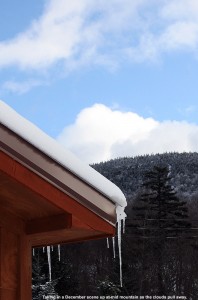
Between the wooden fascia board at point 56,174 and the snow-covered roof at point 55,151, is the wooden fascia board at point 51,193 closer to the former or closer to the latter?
the wooden fascia board at point 56,174

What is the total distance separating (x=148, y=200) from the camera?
37656 mm

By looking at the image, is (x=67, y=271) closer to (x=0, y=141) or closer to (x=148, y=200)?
(x=148, y=200)

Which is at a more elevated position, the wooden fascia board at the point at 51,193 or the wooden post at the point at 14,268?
the wooden fascia board at the point at 51,193

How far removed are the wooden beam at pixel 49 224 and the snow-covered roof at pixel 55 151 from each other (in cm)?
23

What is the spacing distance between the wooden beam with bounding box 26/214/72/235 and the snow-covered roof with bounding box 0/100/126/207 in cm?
23

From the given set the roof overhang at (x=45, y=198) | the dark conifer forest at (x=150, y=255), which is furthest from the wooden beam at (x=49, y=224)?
the dark conifer forest at (x=150, y=255)

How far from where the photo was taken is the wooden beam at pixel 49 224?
10.4ft

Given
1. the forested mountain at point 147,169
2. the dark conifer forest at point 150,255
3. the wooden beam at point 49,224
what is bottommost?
the wooden beam at point 49,224

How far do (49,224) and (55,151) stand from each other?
0.49 metres

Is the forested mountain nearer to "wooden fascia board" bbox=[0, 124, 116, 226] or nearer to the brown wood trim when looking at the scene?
the brown wood trim

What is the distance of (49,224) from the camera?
3303mm

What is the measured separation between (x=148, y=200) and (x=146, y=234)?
3.29m

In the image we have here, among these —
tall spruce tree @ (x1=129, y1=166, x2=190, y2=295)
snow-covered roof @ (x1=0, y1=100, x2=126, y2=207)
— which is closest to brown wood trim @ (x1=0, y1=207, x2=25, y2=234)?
snow-covered roof @ (x1=0, y1=100, x2=126, y2=207)

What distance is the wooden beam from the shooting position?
315 centimetres
